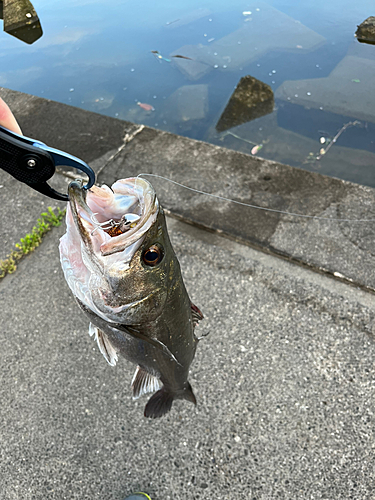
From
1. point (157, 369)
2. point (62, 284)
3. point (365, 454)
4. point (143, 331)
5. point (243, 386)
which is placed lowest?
point (365, 454)

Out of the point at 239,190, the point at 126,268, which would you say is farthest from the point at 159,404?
the point at 239,190

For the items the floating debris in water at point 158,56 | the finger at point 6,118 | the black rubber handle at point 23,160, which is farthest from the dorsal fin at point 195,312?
the floating debris in water at point 158,56

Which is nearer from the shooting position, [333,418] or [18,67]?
[333,418]

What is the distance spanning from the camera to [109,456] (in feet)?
8.04

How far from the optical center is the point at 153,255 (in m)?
1.48

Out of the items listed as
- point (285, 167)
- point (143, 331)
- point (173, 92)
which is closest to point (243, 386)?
point (143, 331)

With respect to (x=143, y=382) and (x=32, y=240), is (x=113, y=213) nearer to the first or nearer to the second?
(x=143, y=382)

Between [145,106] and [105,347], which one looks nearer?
[105,347]

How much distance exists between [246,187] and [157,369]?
2.59 m

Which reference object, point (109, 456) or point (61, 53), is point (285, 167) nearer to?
point (109, 456)

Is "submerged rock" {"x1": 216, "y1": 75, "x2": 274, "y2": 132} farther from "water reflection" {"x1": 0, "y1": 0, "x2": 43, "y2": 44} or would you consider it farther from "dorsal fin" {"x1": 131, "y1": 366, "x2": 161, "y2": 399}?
"water reflection" {"x1": 0, "y1": 0, "x2": 43, "y2": 44}

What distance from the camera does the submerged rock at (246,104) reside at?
5.65 m

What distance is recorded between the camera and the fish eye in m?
1.46

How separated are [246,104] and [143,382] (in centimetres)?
496
